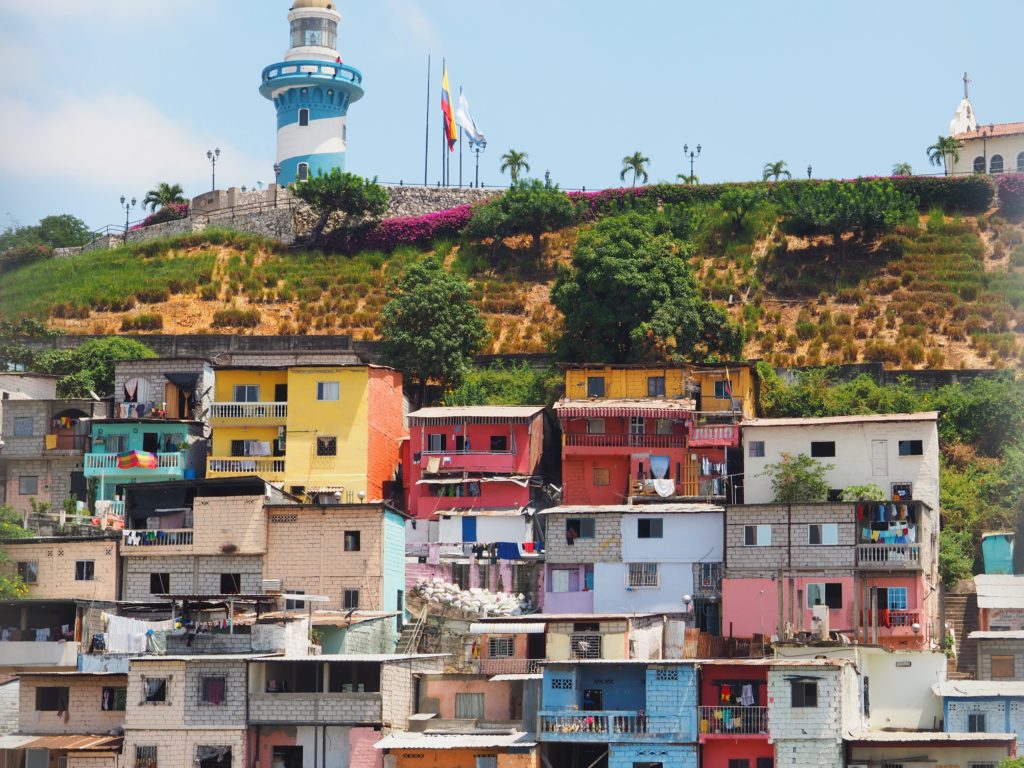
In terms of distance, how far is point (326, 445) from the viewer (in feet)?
206

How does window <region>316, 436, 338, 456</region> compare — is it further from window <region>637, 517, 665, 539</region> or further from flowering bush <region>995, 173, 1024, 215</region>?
flowering bush <region>995, 173, 1024, 215</region>

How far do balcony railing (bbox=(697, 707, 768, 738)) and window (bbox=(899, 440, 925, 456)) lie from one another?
14700 mm

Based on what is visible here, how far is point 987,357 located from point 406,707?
36.9m

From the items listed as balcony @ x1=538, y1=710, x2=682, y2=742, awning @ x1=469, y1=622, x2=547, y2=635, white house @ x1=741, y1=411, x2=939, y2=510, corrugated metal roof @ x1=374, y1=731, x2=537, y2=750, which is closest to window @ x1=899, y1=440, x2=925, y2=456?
white house @ x1=741, y1=411, x2=939, y2=510

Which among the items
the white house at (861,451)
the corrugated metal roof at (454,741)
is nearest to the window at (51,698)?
the corrugated metal roof at (454,741)

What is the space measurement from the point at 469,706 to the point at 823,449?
15870mm

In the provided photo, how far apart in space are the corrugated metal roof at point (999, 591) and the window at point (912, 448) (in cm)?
402

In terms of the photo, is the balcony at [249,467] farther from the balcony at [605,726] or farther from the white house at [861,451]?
the balcony at [605,726]

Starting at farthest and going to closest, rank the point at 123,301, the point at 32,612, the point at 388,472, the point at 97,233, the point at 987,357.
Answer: the point at 97,233
the point at 123,301
the point at 987,357
the point at 388,472
the point at 32,612

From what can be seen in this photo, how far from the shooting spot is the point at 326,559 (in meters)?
54.7

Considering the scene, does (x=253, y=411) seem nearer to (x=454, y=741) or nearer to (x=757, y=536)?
(x=757, y=536)

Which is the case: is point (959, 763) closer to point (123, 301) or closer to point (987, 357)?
point (987, 357)

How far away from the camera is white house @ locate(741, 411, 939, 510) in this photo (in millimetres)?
57531

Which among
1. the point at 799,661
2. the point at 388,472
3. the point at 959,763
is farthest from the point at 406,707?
the point at 388,472
